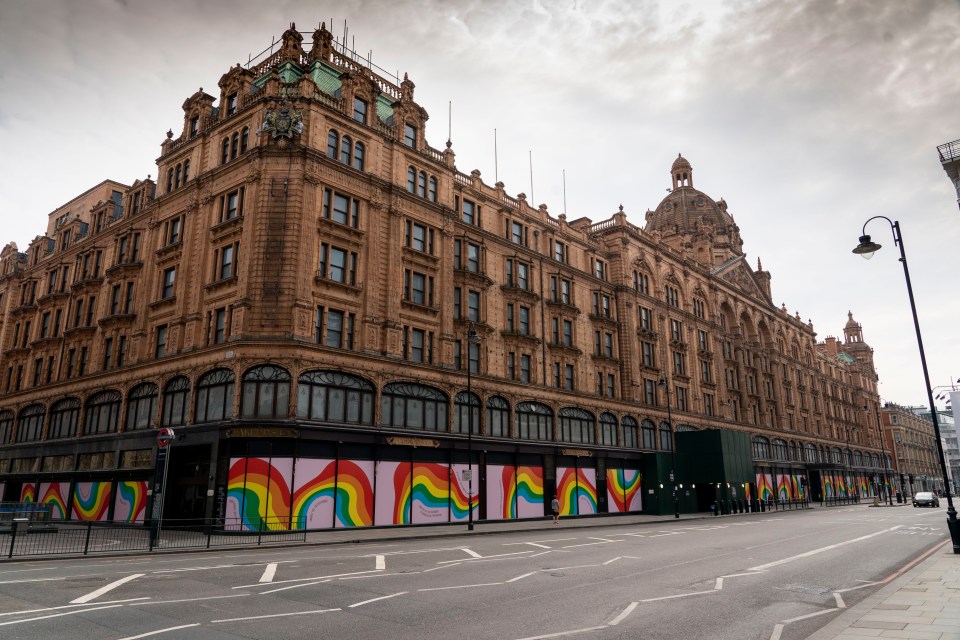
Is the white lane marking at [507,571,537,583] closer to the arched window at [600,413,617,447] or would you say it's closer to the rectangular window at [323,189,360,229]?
the rectangular window at [323,189,360,229]

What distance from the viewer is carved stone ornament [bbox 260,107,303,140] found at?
3516 centimetres

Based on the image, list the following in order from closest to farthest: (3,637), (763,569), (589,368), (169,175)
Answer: (3,637)
(763,569)
(169,175)
(589,368)

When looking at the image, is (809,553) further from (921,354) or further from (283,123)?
(283,123)

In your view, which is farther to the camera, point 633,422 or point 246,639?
point 633,422

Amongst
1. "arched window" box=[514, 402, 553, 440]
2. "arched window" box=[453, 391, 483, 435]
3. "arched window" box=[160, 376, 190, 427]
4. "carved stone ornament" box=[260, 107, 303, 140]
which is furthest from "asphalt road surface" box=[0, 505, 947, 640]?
"carved stone ornament" box=[260, 107, 303, 140]

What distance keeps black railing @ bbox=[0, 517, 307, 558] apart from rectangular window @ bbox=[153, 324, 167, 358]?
387 inches

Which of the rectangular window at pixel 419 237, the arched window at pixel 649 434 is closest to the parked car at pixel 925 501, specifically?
the arched window at pixel 649 434

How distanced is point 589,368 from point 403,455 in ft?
70.4

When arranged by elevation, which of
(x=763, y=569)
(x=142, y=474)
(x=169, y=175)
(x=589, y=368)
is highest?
(x=169, y=175)

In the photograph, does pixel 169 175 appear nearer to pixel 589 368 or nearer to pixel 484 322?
pixel 484 322

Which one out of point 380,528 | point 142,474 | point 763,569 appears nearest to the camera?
point 763,569

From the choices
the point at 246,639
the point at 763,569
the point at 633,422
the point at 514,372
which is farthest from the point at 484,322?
the point at 246,639

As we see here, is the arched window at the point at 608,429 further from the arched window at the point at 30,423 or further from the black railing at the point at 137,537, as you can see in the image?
the arched window at the point at 30,423

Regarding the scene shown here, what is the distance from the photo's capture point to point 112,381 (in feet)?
133
